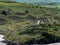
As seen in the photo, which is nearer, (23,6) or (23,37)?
(23,37)

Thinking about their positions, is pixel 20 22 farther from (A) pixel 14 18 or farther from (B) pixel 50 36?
(B) pixel 50 36

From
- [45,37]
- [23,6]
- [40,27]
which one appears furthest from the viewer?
[23,6]

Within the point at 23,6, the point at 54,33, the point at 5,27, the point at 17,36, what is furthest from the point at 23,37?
the point at 23,6

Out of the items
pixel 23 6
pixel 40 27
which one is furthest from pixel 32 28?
pixel 23 6

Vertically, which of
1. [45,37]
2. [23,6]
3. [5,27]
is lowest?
[45,37]

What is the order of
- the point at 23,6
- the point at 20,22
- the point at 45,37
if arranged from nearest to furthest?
1. the point at 45,37
2. the point at 20,22
3. the point at 23,6

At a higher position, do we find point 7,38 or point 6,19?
point 6,19
